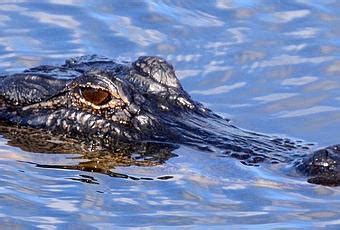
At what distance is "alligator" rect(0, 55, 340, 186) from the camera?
8398 millimetres

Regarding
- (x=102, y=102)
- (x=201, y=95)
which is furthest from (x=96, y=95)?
(x=201, y=95)

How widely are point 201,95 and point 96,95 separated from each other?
2962 millimetres

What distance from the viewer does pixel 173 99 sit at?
8.94 meters

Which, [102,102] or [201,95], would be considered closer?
[102,102]

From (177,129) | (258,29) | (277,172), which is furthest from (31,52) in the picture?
(277,172)

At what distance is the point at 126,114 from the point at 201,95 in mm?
2845

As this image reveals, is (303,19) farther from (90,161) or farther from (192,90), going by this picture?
(90,161)

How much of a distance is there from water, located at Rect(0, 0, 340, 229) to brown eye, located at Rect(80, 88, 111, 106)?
516 mm

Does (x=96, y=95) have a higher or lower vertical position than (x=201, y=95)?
lower

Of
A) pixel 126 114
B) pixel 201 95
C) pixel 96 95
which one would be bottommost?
pixel 126 114

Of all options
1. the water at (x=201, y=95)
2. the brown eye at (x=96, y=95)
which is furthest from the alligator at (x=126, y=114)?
the water at (x=201, y=95)

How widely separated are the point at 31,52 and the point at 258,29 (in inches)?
111

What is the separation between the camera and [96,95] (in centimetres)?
846

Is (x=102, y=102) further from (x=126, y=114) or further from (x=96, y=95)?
(x=126, y=114)
